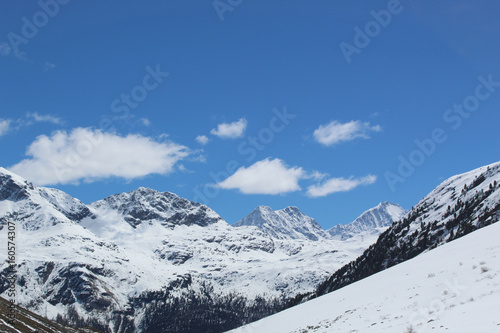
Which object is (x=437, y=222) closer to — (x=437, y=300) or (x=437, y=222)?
(x=437, y=222)

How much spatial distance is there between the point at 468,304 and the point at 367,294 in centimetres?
1657

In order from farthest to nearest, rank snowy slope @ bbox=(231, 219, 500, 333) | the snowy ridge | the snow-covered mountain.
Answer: the snow-covered mountain, the snowy ridge, snowy slope @ bbox=(231, 219, 500, 333)

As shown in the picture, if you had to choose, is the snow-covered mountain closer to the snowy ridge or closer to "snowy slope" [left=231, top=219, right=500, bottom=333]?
the snowy ridge

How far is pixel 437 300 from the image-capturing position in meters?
20.9

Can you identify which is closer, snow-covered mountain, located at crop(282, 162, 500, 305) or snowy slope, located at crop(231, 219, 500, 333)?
snowy slope, located at crop(231, 219, 500, 333)

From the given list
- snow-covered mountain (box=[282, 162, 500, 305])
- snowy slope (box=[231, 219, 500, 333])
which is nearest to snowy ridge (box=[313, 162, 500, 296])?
snow-covered mountain (box=[282, 162, 500, 305])

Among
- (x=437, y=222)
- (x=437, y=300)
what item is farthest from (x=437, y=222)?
(x=437, y=300)

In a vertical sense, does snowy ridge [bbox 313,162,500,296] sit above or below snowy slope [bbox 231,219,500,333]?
above

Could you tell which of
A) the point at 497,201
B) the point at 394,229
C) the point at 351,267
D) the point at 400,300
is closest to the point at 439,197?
the point at 394,229

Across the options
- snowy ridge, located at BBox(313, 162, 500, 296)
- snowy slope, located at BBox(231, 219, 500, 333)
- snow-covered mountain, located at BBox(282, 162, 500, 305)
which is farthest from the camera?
snow-covered mountain, located at BBox(282, 162, 500, 305)

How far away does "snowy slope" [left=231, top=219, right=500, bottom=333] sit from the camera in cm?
1620

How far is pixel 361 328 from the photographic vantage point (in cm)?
2211

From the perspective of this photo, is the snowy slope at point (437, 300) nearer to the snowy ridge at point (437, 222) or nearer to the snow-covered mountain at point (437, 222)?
the snow-covered mountain at point (437, 222)

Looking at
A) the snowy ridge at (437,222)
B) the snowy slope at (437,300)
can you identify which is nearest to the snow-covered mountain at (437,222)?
the snowy ridge at (437,222)
